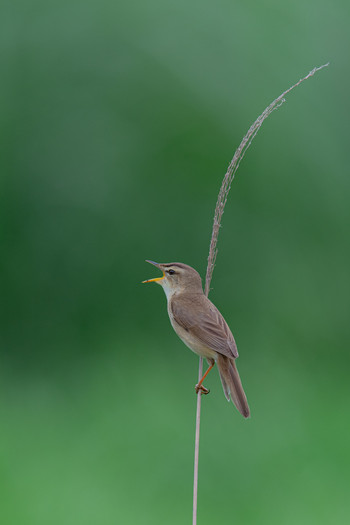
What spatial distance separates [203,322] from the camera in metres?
1.49

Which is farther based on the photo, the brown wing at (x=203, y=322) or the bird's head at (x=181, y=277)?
the bird's head at (x=181, y=277)

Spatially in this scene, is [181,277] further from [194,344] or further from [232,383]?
[232,383]

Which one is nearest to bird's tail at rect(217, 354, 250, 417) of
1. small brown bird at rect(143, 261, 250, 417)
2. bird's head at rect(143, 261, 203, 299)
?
small brown bird at rect(143, 261, 250, 417)

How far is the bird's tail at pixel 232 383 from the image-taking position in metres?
1.34

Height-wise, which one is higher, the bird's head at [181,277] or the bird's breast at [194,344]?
the bird's head at [181,277]

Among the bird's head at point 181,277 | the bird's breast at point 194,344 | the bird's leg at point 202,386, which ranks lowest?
the bird's leg at point 202,386

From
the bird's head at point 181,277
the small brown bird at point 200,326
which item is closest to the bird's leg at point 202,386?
the small brown bird at point 200,326

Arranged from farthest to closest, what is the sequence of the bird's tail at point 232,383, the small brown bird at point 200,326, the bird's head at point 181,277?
the bird's head at point 181,277 < the small brown bird at point 200,326 < the bird's tail at point 232,383

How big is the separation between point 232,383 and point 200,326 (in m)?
0.15

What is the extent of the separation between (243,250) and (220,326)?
2.12 metres

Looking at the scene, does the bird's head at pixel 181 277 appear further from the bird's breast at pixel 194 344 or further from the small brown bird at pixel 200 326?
the bird's breast at pixel 194 344

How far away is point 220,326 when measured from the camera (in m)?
1.47

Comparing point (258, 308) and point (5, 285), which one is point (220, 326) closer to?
point (258, 308)

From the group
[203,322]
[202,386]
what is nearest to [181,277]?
[203,322]
